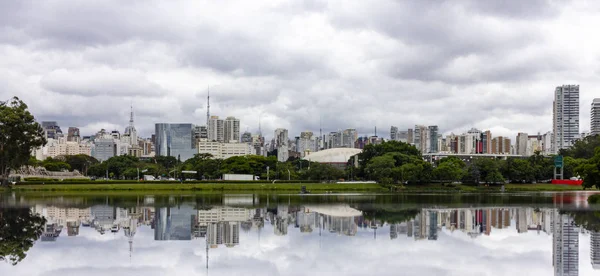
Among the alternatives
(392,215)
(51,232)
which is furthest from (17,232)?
(392,215)

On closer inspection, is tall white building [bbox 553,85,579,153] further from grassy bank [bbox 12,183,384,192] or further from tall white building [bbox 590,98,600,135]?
grassy bank [bbox 12,183,384,192]

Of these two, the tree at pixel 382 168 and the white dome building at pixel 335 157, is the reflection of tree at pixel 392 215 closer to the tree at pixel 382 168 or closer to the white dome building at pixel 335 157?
the tree at pixel 382 168

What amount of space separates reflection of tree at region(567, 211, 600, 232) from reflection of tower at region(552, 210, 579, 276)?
1.64ft

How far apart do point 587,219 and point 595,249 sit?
11.6 metres

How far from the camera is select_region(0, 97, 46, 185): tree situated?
201 ft

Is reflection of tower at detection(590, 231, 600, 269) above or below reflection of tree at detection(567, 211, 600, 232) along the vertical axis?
above

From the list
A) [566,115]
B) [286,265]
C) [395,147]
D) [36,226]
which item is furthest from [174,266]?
[566,115]

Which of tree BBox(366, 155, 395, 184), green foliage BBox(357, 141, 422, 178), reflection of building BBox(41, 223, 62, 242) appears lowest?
reflection of building BBox(41, 223, 62, 242)

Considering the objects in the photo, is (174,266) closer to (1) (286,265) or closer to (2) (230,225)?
(1) (286,265)

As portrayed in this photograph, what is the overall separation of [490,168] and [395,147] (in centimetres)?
1635

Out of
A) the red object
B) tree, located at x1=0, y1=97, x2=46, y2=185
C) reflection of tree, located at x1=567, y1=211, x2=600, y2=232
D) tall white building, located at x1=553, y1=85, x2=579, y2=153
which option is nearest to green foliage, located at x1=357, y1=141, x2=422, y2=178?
the red object

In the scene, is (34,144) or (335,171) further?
(335,171)

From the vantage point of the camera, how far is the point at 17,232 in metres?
23.8

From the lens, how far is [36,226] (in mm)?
26281
